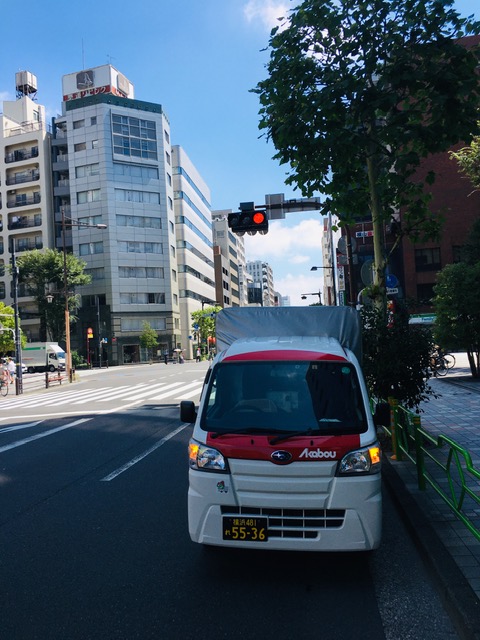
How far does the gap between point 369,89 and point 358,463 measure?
5.16 m

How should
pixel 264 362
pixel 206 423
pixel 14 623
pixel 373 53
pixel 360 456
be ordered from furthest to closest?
pixel 373 53 → pixel 264 362 → pixel 206 423 → pixel 360 456 → pixel 14 623

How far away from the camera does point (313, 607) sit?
350 cm

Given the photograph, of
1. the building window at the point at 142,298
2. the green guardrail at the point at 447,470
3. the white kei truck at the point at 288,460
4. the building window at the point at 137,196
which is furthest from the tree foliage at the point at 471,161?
the building window at the point at 137,196

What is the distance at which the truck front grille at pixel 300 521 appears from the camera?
378 cm

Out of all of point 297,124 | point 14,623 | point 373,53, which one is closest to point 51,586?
point 14,623

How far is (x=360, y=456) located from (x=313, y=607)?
1072 mm

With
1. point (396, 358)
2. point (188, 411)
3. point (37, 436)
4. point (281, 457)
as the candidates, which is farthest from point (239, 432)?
point (37, 436)

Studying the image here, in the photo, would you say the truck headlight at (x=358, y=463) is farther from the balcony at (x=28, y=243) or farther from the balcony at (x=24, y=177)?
the balcony at (x=24, y=177)

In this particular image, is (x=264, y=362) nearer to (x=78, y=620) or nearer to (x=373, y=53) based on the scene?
(x=78, y=620)

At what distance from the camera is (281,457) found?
380 centimetres

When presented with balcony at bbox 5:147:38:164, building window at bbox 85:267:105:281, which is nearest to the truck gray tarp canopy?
building window at bbox 85:267:105:281

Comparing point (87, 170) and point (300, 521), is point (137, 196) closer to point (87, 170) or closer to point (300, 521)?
point (87, 170)

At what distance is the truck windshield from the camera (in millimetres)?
4121

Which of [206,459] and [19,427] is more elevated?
[206,459]
